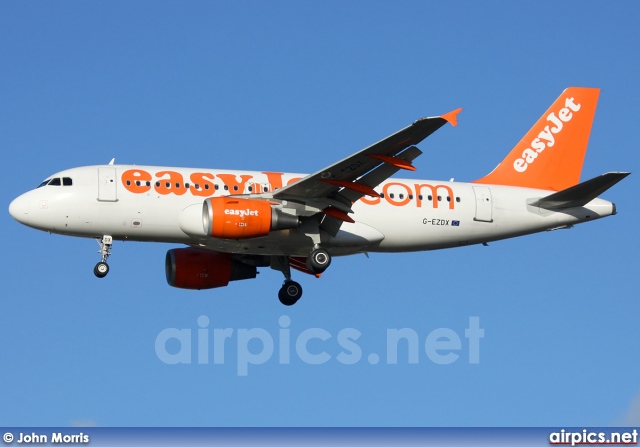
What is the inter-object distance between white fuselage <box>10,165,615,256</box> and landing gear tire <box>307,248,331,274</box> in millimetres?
505

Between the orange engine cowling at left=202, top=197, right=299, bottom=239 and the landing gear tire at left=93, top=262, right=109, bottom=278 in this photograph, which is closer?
the orange engine cowling at left=202, top=197, right=299, bottom=239

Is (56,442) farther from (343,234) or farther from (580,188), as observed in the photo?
(580,188)

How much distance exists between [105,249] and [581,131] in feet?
64.3

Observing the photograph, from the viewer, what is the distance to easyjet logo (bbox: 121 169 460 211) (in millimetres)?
47125

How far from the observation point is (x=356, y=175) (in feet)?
151

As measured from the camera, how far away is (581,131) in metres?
54.1

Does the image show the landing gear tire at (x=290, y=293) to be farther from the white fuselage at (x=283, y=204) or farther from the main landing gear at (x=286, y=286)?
the white fuselage at (x=283, y=204)

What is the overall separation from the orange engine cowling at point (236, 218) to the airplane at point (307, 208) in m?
0.03

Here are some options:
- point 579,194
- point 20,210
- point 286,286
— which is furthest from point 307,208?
point 579,194

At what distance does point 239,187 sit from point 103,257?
17.6 ft

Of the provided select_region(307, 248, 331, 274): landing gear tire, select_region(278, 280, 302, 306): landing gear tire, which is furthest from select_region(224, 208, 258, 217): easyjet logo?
select_region(278, 280, 302, 306): landing gear tire

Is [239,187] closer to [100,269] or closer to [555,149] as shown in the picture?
[100,269]

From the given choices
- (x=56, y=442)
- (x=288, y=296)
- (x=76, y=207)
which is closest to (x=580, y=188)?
(x=288, y=296)

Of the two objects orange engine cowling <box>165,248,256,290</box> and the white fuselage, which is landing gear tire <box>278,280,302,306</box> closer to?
orange engine cowling <box>165,248,256,290</box>
